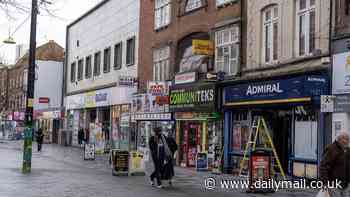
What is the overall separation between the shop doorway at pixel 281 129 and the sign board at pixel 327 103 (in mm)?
2745

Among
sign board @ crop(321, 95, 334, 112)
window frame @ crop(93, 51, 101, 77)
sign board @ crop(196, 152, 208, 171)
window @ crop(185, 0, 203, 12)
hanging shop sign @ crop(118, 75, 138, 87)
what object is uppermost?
window @ crop(185, 0, 203, 12)

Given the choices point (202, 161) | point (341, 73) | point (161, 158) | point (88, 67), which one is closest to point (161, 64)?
point (202, 161)

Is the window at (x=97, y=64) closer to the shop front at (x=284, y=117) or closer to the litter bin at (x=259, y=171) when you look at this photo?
the shop front at (x=284, y=117)

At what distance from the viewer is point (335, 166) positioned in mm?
10609

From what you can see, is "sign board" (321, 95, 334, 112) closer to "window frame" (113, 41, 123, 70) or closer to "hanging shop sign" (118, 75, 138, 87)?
"hanging shop sign" (118, 75, 138, 87)

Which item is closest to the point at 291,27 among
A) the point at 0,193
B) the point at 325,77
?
the point at 325,77

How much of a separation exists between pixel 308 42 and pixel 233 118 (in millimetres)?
5252

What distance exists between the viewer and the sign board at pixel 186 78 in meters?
26.9

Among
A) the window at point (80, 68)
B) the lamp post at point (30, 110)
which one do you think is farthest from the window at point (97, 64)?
the lamp post at point (30, 110)

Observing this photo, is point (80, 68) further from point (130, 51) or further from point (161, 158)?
point (161, 158)

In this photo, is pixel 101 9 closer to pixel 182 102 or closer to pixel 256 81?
pixel 182 102

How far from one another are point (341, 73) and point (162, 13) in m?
15.7

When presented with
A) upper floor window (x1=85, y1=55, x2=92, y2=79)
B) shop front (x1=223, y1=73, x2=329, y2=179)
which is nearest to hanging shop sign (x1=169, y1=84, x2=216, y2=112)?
shop front (x1=223, y1=73, x2=329, y2=179)

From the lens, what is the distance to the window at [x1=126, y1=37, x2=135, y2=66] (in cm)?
3661
